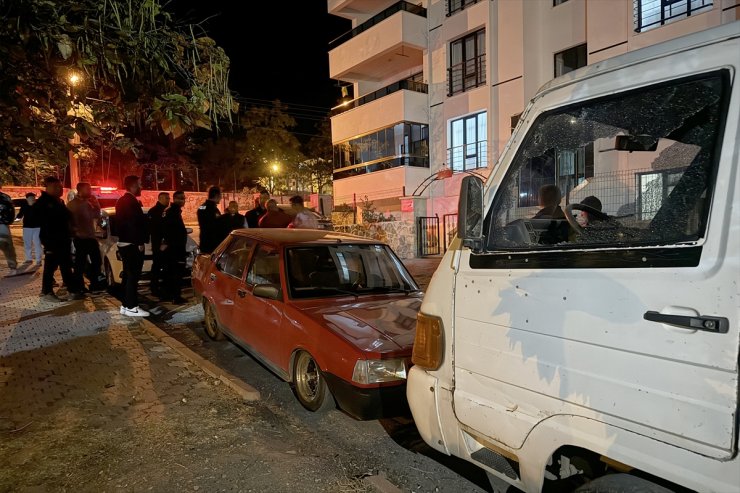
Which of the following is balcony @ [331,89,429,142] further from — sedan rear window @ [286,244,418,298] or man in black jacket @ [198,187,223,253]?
sedan rear window @ [286,244,418,298]

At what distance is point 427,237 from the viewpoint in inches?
739

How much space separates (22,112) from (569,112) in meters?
3.65

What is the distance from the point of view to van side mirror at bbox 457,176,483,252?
231 cm

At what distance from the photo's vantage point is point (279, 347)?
14.8 feet

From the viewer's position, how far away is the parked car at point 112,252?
9.53 m

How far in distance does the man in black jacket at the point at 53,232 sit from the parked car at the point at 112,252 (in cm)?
100

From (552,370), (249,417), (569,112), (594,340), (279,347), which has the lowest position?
(249,417)

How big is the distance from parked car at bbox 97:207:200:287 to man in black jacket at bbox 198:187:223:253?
80 centimetres

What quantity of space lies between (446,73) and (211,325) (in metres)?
15.9

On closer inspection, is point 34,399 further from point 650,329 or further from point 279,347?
point 650,329

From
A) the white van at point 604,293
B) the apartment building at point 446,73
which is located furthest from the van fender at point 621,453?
the apartment building at point 446,73

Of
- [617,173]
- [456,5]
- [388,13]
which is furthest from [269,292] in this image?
[388,13]

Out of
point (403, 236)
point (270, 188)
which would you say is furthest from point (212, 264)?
point (270, 188)

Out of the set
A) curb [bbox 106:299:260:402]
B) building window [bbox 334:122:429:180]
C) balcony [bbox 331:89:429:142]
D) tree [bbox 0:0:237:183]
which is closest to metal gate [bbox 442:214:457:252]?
building window [bbox 334:122:429:180]
